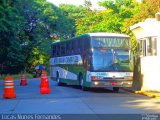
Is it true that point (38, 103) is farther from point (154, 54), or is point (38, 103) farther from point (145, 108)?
point (154, 54)

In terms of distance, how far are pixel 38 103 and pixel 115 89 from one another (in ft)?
31.5

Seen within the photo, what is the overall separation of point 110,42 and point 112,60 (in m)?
1.15

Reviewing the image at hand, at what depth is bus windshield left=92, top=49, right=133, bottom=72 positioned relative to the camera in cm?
2508

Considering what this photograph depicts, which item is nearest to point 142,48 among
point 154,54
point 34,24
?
point 154,54

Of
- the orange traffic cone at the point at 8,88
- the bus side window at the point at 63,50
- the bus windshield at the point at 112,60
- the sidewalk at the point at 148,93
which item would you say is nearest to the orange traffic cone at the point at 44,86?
the orange traffic cone at the point at 8,88

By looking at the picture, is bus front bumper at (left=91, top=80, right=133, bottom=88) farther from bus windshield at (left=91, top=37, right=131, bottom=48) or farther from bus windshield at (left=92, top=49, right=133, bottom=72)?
bus windshield at (left=91, top=37, right=131, bottom=48)

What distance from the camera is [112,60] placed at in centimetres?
2517

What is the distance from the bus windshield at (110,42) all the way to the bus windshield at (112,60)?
1.13 feet

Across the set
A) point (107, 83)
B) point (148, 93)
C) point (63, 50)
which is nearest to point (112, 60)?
point (107, 83)

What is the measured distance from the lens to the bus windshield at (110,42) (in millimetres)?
25547

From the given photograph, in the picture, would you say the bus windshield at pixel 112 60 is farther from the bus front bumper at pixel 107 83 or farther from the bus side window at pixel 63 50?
the bus side window at pixel 63 50

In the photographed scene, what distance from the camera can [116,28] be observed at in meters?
44.7

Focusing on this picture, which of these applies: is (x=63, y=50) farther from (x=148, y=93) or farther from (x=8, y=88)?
(x=8, y=88)

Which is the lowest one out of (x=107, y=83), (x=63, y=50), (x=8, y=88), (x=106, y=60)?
(x=8, y=88)
